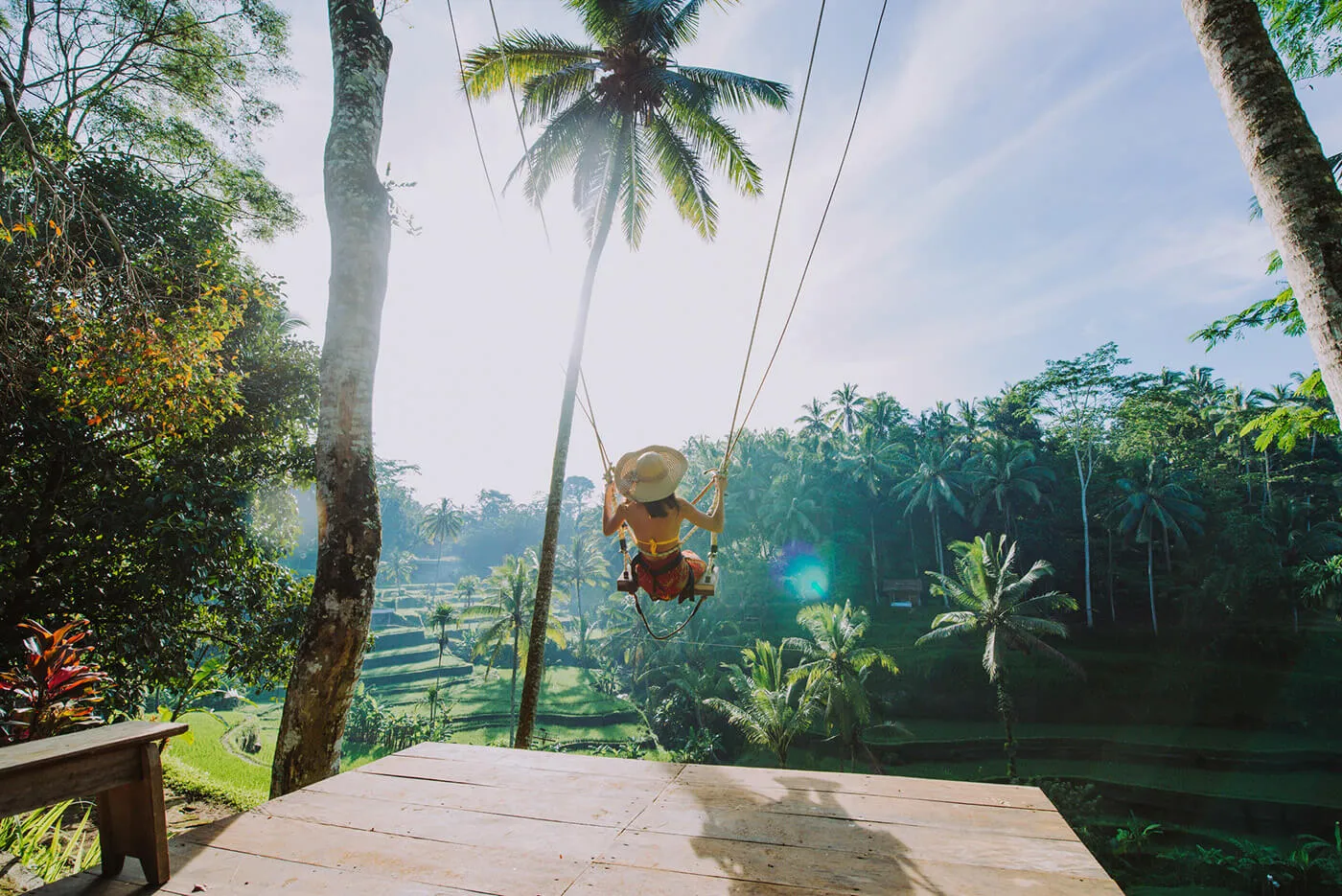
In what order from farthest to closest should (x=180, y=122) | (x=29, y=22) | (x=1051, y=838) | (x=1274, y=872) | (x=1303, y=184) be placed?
(x=1274, y=872), (x=180, y=122), (x=29, y=22), (x=1303, y=184), (x=1051, y=838)

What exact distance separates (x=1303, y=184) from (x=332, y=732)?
236 inches

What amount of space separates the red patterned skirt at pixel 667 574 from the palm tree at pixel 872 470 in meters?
34.3

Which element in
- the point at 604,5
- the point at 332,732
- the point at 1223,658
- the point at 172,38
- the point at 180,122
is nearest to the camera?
the point at 332,732

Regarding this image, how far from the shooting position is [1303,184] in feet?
8.59

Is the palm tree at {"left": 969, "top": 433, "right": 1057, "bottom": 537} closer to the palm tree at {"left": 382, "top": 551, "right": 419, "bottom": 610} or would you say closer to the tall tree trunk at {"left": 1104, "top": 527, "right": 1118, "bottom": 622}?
the tall tree trunk at {"left": 1104, "top": 527, "right": 1118, "bottom": 622}

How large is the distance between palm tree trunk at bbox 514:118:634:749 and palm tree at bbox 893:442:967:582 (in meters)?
30.7

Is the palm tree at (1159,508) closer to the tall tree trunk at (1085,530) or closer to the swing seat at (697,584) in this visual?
the tall tree trunk at (1085,530)

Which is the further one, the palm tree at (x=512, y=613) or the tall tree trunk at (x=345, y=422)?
the palm tree at (x=512, y=613)

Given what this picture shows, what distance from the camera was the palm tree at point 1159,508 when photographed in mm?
31766

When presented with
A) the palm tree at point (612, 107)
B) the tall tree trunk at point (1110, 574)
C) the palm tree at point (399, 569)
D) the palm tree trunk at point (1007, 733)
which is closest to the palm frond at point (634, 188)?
the palm tree at point (612, 107)

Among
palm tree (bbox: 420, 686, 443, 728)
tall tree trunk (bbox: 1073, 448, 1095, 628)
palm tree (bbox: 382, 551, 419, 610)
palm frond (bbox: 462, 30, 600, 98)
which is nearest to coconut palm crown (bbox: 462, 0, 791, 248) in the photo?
palm frond (bbox: 462, 30, 600, 98)

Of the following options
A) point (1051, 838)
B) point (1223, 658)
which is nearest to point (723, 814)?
point (1051, 838)

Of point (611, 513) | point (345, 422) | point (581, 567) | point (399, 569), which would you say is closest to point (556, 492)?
point (611, 513)

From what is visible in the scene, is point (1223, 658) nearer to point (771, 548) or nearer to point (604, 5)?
point (771, 548)
